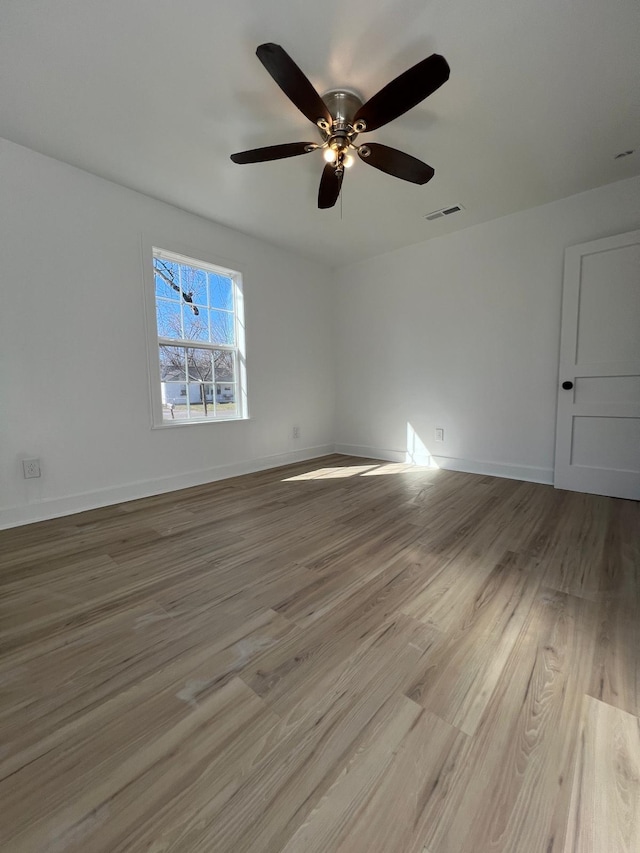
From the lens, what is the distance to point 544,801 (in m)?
0.74

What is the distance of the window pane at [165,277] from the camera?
2.99m

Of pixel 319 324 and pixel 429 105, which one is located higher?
pixel 429 105

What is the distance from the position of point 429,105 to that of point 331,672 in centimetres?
279

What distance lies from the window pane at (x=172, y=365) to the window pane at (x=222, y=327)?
394mm

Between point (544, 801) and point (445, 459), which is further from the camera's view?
point (445, 459)

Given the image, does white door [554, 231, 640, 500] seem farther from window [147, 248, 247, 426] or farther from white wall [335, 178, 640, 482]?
window [147, 248, 247, 426]

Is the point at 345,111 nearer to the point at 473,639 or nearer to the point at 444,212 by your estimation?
the point at 444,212

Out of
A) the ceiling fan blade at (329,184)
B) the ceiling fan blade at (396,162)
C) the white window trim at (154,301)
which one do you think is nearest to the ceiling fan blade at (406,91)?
the ceiling fan blade at (396,162)

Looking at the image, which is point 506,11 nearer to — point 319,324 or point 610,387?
point 610,387

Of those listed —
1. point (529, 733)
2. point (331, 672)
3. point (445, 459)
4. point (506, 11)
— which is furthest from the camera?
point (445, 459)

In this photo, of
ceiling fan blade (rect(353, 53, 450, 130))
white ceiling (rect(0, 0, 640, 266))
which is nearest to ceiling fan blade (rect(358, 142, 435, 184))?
ceiling fan blade (rect(353, 53, 450, 130))

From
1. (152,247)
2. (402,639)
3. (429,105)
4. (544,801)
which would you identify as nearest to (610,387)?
(429,105)

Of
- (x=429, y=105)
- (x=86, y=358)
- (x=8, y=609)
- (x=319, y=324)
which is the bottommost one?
(x=8, y=609)

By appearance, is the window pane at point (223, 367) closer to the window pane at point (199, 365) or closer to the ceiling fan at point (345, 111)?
the window pane at point (199, 365)
